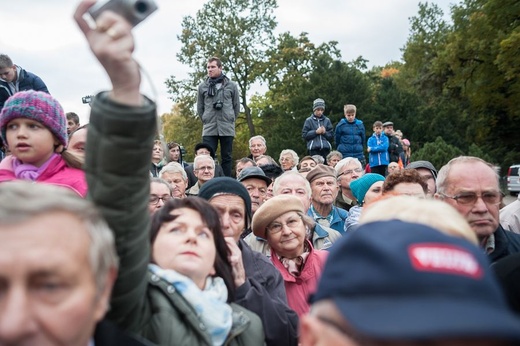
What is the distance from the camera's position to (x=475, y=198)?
386 cm

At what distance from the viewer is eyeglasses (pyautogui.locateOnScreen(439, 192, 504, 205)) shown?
3834 millimetres

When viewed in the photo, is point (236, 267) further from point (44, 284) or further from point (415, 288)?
point (415, 288)

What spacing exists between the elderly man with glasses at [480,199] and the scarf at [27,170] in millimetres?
2512

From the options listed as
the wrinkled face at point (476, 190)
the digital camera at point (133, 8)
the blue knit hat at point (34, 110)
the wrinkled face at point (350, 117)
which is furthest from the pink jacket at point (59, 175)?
the wrinkled face at point (350, 117)

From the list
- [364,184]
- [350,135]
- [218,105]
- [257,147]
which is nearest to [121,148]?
[364,184]

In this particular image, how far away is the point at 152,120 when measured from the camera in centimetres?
173

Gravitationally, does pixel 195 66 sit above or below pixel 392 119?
above

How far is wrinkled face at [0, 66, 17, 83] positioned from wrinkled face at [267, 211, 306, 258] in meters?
3.53

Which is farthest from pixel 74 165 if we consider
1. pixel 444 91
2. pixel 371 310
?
pixel 444 91

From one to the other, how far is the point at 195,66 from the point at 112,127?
37700 mm

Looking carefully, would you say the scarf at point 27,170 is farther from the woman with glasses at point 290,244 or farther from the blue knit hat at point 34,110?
the woman with glasses at point 290,244

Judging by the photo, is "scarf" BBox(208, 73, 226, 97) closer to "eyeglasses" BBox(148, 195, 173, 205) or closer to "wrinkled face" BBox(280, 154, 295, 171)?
"wrinkled face" BBox(280, 154, 295, 171)

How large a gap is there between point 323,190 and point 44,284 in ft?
17.5

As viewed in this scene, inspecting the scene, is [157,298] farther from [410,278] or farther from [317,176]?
[317,176]
